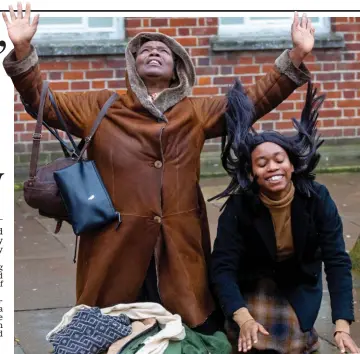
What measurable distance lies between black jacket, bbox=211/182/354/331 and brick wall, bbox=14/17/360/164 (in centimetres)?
476

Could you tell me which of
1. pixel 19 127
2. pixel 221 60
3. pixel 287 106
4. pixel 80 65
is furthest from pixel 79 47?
pixel 287 106

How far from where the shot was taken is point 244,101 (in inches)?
181

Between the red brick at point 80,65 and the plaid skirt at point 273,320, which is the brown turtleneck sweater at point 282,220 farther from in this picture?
the red brick at point 80,65

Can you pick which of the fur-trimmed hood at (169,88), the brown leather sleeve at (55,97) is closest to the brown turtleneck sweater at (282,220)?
the fur-trimmed hood at (169,88)

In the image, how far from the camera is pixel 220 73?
9.43m

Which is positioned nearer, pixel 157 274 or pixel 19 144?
pixel 157 274

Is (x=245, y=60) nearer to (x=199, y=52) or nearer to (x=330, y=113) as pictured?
(x=199, y=52)

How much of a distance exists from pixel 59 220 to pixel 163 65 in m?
0.88

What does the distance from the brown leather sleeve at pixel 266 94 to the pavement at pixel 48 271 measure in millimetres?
1294

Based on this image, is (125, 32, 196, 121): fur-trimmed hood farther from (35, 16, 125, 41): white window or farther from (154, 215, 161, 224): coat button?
(35, 16, 125, 41): white window

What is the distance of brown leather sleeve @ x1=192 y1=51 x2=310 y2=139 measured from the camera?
4.64 meters

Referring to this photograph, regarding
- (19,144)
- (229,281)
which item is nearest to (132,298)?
(229,281)
